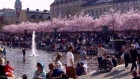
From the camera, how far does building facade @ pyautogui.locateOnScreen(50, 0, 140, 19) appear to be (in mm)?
91569

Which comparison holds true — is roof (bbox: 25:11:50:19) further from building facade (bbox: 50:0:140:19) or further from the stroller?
the stroller

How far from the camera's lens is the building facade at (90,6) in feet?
300

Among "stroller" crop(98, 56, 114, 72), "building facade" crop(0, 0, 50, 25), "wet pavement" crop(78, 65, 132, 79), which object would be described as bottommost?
"building facade" crop(0, 0, 50, 25)

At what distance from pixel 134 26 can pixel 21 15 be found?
94179 millimetres

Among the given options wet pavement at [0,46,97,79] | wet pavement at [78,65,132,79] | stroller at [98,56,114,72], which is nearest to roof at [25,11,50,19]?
wet pavement at [0,46,97,79]

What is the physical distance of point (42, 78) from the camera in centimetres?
995

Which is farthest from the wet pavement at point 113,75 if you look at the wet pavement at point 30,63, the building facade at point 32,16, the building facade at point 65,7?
the building facade at point 32,16

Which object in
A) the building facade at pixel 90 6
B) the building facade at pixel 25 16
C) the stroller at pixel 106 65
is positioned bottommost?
the building facade at pixel 25 16

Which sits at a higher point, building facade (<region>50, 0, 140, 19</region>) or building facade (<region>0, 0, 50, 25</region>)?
building facade (<region>50, 0, 140, 19</region>)

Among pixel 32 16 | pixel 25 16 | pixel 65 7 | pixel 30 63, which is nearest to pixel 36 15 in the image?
pixel 32 16

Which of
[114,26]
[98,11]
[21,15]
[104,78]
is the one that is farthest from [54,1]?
[104,78]

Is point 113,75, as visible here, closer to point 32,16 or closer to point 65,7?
point 65,7

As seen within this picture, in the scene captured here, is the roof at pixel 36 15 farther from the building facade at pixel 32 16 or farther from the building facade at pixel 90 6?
the building facade at pixel 90 6

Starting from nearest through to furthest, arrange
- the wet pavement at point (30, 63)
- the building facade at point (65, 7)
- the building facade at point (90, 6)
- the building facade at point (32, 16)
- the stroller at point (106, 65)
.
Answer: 1. the stroller at point (106, 65)
2. the wet pavement at point (30, 63)
3. the building facade at point (90, 6)
4. the building facade at point (65, 7)
5. the building facade at point (32, 16)
